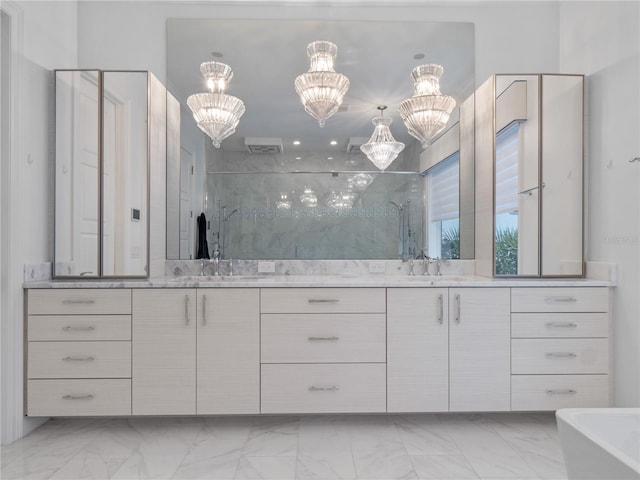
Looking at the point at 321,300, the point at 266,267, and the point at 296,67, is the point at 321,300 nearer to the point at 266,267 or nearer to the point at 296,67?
the point at 266,267

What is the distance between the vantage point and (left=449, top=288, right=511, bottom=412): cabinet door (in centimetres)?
218

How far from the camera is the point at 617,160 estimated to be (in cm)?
225

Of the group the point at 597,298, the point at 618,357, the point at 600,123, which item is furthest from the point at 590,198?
the point at 618,357

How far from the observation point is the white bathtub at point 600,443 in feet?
2.40

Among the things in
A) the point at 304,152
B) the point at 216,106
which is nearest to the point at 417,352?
the point at 304,152

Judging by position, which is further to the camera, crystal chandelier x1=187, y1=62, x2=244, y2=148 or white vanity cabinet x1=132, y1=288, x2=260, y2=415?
crystal chandelier x1=187, y1=62, x2=244, y2=148

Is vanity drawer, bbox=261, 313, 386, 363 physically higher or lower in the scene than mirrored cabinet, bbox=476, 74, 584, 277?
lower

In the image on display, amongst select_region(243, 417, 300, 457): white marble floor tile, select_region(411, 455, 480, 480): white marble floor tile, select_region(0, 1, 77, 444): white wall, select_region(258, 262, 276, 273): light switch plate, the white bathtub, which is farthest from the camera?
select_region(258, 262, 276, 273): light switch plate

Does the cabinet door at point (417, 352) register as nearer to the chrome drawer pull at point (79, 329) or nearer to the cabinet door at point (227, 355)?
the cabinet door at point (227, 355)

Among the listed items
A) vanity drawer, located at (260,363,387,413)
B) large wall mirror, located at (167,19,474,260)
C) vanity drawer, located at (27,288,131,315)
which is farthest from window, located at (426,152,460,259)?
vanity drawer, located at (27,288,131,315)

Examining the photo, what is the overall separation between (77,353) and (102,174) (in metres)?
1.09

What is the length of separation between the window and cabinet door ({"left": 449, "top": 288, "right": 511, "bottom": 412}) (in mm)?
602

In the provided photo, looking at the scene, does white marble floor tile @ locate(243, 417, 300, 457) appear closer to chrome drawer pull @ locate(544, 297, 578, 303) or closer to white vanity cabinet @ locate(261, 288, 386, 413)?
white vanity cabinet @ locate(261, 288, 386, 413)

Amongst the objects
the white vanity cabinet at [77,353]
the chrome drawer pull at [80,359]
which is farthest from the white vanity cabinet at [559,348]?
the chrome drawer pull at [80,359]
